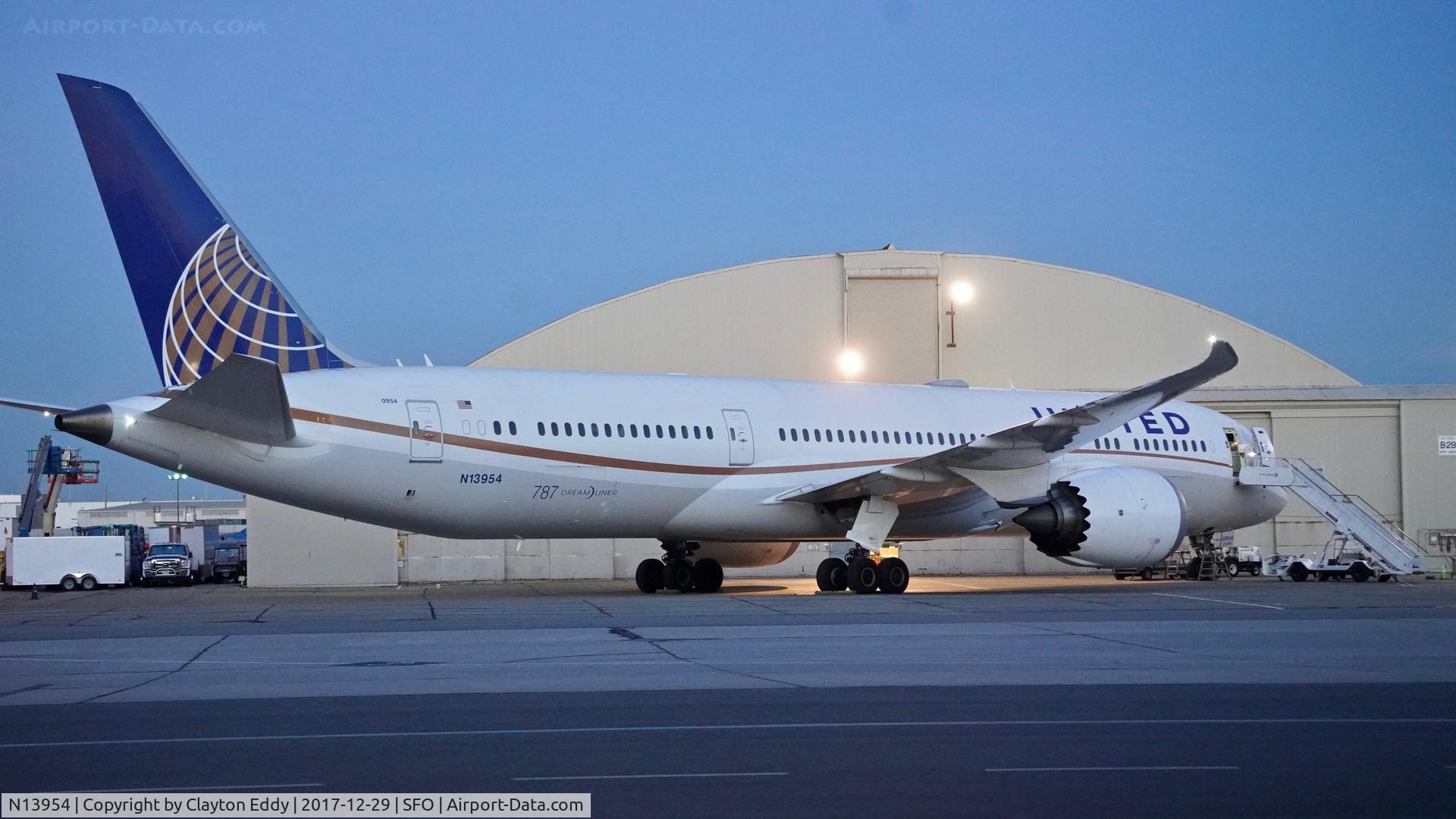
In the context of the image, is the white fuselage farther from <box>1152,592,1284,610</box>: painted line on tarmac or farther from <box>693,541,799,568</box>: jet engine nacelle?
<box>1152,592,1284,610</box>: painted line on tarmac

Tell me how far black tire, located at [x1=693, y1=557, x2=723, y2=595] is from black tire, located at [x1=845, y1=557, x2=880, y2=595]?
10.4 feet

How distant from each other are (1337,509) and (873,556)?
40.3ft

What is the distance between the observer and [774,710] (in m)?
7.98

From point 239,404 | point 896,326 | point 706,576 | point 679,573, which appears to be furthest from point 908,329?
point 239,404

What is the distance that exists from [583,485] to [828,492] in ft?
13.1

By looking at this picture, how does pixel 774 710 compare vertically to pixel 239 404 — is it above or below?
below

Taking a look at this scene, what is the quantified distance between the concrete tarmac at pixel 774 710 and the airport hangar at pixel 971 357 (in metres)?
16.9

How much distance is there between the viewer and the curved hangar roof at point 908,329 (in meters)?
32.7

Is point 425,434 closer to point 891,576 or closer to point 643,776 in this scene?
point 891,576

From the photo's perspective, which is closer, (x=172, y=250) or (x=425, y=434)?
(x=172, y=250)

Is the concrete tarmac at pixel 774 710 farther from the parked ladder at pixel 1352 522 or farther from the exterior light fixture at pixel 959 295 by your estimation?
the exterior light fixture at pixel 959 295

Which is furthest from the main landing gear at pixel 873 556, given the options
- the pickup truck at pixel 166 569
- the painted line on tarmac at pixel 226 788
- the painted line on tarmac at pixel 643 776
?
the pickup truck at pixel 166 569

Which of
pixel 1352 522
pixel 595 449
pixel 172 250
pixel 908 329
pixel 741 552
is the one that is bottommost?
pixel 741 552

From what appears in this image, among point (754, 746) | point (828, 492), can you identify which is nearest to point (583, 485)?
point (828, 492)
